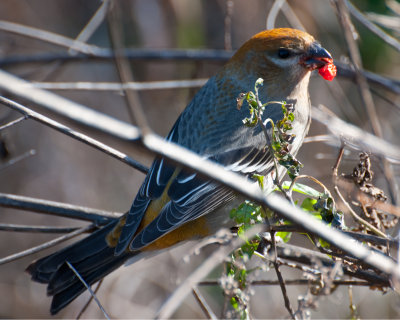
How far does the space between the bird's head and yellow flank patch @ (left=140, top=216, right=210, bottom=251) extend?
1.05m

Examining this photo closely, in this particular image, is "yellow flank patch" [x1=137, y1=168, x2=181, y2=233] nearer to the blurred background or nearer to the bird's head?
the bird's head

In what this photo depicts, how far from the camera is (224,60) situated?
4.48 metres

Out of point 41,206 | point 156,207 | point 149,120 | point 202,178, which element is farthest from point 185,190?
point 149,120

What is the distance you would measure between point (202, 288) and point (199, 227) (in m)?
2.13

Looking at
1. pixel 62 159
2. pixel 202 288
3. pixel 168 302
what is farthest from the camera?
pixel 62 159

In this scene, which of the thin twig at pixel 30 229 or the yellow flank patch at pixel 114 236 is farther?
the yellow flank patch at pixel 114 236

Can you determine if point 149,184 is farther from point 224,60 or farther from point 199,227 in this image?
point 224,60

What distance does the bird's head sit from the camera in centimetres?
348

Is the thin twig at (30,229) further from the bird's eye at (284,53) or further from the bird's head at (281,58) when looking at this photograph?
the bird's eye at (284,53)

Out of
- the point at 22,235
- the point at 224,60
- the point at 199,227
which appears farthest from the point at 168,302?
the point at 22,235

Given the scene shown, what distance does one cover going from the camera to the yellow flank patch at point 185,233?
3.43 m

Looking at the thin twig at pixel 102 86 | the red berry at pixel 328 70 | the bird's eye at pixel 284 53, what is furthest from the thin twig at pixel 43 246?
the red berry at pixel 328 70

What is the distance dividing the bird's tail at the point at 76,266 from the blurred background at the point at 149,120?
1567 mm

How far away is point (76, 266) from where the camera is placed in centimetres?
354
